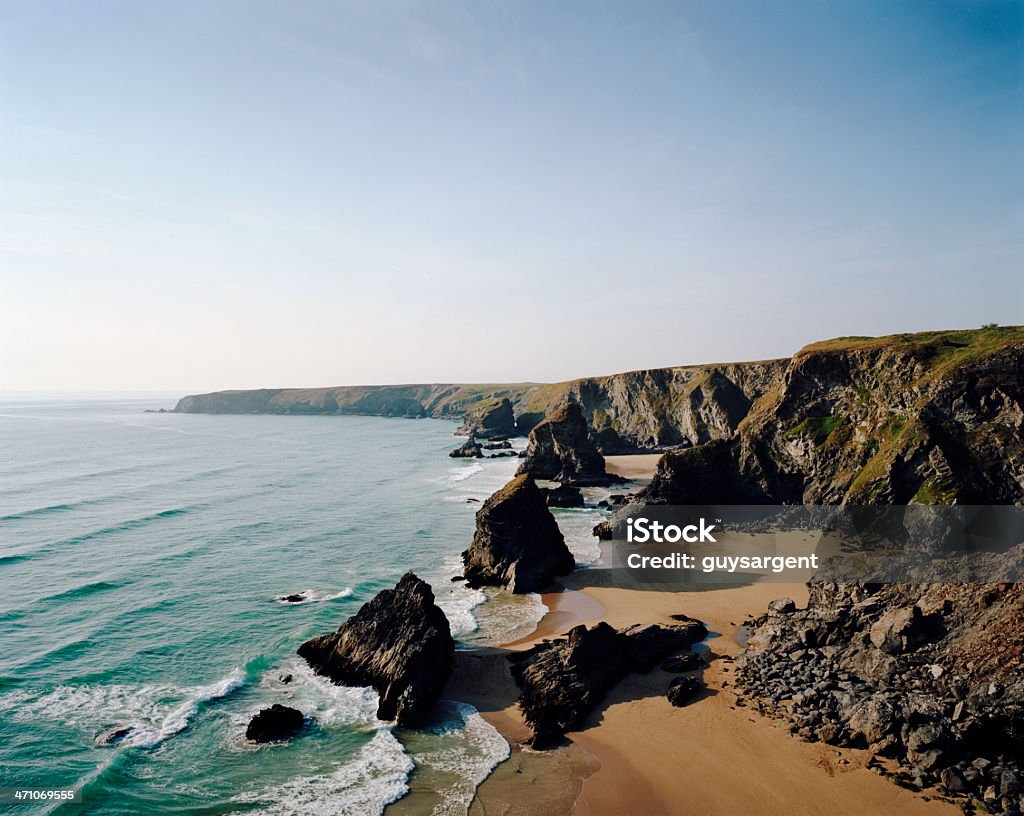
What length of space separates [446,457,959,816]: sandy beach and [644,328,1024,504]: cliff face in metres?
24.4

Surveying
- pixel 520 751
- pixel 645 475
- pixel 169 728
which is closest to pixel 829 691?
pixel 520 751

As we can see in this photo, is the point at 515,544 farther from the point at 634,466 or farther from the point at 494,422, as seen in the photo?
the point at 494,422

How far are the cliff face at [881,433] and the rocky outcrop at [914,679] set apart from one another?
54.2 feet

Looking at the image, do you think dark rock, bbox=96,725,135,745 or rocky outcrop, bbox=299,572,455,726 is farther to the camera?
rocky outcrop, bbox=299,572,455,726

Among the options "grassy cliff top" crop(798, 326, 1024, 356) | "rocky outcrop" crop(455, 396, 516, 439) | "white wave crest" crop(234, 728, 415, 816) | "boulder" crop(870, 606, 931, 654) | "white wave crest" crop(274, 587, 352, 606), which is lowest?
"white wave crest" crop(234, 728, 415, 816)

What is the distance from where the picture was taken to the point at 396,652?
89.5ft

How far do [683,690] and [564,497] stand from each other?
4156cm

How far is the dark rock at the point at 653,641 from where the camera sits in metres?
28.4

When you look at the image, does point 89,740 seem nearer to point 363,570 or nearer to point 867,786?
point 363,570

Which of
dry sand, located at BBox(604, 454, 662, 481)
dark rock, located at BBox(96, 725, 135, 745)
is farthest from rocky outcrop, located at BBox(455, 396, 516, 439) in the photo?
dark rock, located at BBox(96, 725, 135, 745)

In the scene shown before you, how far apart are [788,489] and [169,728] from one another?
169ft

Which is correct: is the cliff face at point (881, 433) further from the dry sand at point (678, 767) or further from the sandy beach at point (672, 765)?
the dry sand at point (678, 767)

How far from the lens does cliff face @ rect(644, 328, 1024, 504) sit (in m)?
39.8

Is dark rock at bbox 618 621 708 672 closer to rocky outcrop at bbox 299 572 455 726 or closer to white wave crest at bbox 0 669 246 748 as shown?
rocky outcrop at bbox 299 572 455 726
